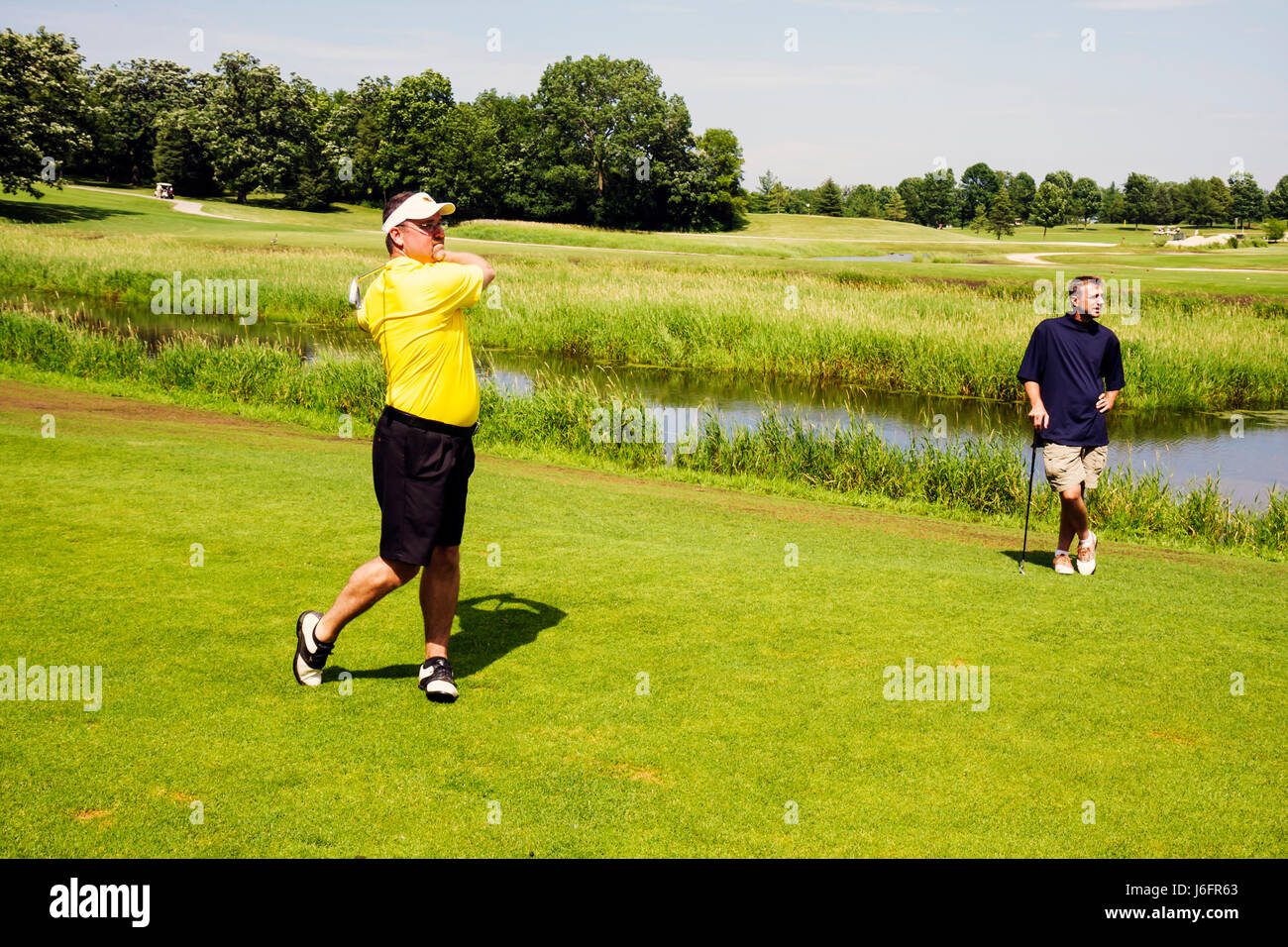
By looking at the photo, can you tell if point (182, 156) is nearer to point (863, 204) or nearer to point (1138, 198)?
point (863, 204)

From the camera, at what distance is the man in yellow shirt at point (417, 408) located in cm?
552

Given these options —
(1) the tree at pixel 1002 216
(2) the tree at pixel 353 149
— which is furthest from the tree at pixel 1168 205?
(2) the tree at pixel 353 149

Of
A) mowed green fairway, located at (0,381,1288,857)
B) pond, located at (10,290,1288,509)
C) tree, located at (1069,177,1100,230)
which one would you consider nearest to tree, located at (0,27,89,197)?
pond, located at (10,290,1288,509)

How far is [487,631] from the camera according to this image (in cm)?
688

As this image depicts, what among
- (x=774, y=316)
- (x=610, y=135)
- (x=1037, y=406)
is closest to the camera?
(x=1037, y=406)

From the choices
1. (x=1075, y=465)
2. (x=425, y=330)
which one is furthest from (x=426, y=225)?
(x=1075, y=465)

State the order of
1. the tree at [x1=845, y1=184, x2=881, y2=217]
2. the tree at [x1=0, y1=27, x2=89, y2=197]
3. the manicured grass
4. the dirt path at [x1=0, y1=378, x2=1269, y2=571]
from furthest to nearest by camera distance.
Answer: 1. the tree at [x1=845, y1=184, x2=881, y2=217]
2. the tree at [x1=0, y1=27, x2=89, y2=197]
3. the manicured grass
4. the dirt path at [x1=0, y1=378, x2=1269, y2=571]

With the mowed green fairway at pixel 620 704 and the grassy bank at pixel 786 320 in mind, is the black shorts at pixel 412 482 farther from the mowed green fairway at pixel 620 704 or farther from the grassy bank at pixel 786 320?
the grassy bank at pixel 786 320

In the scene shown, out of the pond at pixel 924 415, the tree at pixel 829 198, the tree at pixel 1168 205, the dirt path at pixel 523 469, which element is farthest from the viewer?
the tree at pixel 1168 205

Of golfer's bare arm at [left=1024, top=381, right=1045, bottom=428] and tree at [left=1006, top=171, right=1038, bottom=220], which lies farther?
tree at [left=1006, top=171, right=1038, bottom=220]

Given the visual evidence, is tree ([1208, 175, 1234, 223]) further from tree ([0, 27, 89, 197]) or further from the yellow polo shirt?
the yellow polo shirt

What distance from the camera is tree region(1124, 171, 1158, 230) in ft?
525

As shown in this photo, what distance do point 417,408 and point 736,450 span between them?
1293cm
